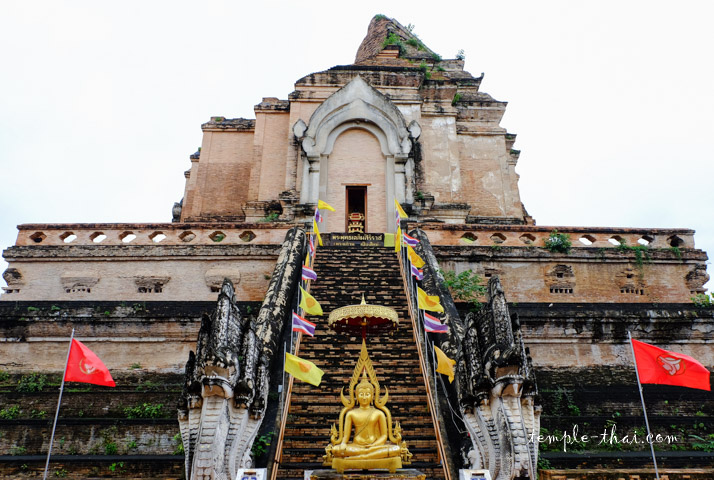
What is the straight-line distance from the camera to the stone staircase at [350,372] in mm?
8094

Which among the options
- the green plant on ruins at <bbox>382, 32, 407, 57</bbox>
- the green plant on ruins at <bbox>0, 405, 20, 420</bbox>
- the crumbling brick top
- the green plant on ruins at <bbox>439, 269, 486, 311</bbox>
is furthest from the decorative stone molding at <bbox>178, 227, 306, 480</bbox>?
the green plant on ruins at <bbox>382, 32, 407, 57</bbox>

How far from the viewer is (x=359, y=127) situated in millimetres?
19188

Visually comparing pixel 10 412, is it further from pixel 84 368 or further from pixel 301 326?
pixel 301 326

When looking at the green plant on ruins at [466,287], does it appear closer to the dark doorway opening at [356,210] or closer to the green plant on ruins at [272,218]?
the dark doorway opening at [356,210]

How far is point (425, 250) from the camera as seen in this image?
45.6 ft

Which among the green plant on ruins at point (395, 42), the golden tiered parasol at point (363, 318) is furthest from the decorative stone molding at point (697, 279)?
the green plant on ruins at point (395, 42)

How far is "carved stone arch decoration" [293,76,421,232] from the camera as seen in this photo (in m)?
18.5

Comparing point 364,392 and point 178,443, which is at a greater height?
point 364,392

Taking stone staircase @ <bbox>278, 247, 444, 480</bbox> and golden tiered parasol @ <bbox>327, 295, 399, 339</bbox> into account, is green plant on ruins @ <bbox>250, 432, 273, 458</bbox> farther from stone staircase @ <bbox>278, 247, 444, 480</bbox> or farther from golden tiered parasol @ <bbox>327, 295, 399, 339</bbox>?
golden tiered parasol @ <bbox>327, 295, 399, 339</bbox>

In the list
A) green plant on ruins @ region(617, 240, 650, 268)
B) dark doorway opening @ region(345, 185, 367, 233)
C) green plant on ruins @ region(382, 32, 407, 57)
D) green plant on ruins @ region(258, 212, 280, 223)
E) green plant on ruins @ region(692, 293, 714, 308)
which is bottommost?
green plant on ruins @ region(692, 293, 714, 308)

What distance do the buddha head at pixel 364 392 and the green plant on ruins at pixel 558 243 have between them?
9.23 meters

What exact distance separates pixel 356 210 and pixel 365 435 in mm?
15232

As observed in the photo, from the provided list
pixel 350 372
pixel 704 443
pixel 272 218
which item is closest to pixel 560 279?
pixel 704 443

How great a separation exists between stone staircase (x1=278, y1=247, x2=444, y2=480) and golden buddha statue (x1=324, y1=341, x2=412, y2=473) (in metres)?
1.23
